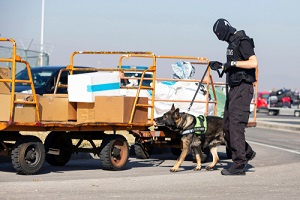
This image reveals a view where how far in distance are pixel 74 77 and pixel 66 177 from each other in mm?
1914

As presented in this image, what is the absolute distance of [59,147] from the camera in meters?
14.2

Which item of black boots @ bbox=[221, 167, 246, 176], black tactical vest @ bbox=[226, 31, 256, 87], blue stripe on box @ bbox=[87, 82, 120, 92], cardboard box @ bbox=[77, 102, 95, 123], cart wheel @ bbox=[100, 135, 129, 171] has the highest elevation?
black tactical vest @ bbox=[226, 31, 256, 87]

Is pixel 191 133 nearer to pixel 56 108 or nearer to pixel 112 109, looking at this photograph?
pixel 112 109

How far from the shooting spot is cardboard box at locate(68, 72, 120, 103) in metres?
13.3

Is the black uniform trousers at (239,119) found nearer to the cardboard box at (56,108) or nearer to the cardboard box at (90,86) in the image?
the cardboard box at (90,86)

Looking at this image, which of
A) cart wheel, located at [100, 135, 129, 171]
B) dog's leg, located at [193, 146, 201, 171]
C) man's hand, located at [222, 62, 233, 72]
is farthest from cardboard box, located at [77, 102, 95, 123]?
man's hand, located at [222, 62, 233, 72]

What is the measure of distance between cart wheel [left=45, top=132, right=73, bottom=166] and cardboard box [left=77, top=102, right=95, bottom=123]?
1.62 ft

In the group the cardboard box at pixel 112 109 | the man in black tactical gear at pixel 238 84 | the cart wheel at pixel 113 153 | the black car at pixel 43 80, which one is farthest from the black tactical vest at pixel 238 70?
the black car at pixel 43 80

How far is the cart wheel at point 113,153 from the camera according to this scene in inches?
526

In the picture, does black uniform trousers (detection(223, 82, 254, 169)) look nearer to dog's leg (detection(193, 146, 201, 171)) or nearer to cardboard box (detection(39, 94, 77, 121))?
dog's leg (detection(193, 146, 201, 171))

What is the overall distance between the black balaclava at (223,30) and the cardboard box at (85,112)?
2370 millimetres

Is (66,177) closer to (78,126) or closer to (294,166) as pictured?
(78,126)

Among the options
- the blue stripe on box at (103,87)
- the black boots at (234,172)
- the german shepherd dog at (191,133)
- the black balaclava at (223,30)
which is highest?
the black balaclava at (223,30)

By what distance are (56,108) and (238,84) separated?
295 cm
